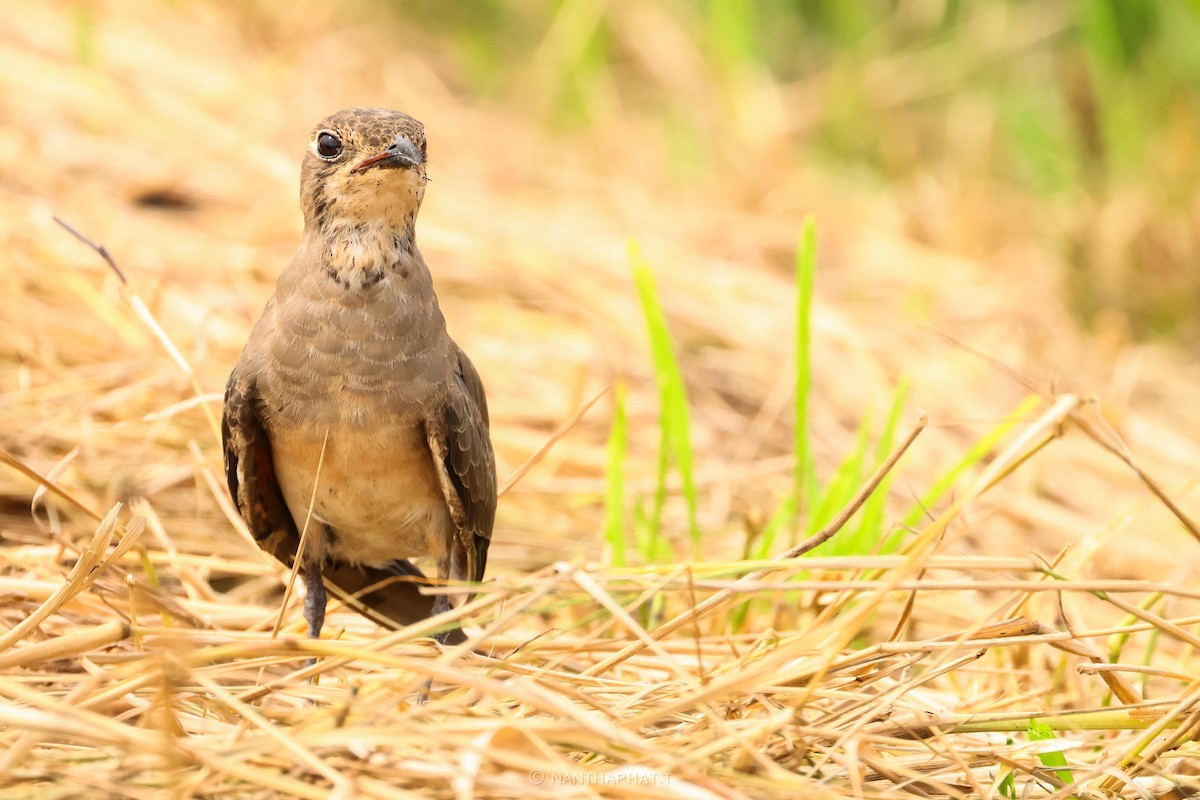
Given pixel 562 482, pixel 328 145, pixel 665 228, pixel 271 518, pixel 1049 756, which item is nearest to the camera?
pixel 1049 756

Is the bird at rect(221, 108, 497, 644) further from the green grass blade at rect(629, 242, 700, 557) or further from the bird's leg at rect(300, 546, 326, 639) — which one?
the green grass blade at rect(629, 242, 700, 557)

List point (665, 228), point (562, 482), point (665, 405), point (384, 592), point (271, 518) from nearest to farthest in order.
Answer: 1. point (271, 518)
2. point (384, 592)
3. point (665, 405)
4. point (562, 482)
5. point (665, 228)

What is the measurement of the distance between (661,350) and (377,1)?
21.3ft

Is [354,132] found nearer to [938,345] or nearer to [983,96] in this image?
[938,345]

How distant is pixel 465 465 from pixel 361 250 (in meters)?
0.65

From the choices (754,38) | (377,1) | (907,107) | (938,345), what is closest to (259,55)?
(377,1)

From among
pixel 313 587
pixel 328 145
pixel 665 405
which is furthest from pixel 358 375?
pixel 665 405

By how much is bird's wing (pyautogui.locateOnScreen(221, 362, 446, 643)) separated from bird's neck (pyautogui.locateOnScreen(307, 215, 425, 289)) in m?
0.38

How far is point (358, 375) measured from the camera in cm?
353

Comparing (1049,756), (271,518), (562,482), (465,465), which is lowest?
(1049,756)

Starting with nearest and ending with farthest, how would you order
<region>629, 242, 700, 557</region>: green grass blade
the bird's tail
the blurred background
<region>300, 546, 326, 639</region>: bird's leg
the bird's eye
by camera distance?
the bird's eye
<region>300, 546, 326, 639</region>: bird's leg
the bird's tail
<region>629, 242, 700, 557</region>: green grass blade
the blurred background

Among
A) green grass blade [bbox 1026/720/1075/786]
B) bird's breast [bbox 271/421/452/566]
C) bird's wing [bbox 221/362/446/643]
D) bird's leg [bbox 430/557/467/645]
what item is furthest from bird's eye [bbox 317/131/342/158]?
green grass blade [bbox 1026/720/1075/786]

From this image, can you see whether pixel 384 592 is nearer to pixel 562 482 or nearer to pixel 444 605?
pixel 444 605

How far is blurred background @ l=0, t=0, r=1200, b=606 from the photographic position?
5.14m
